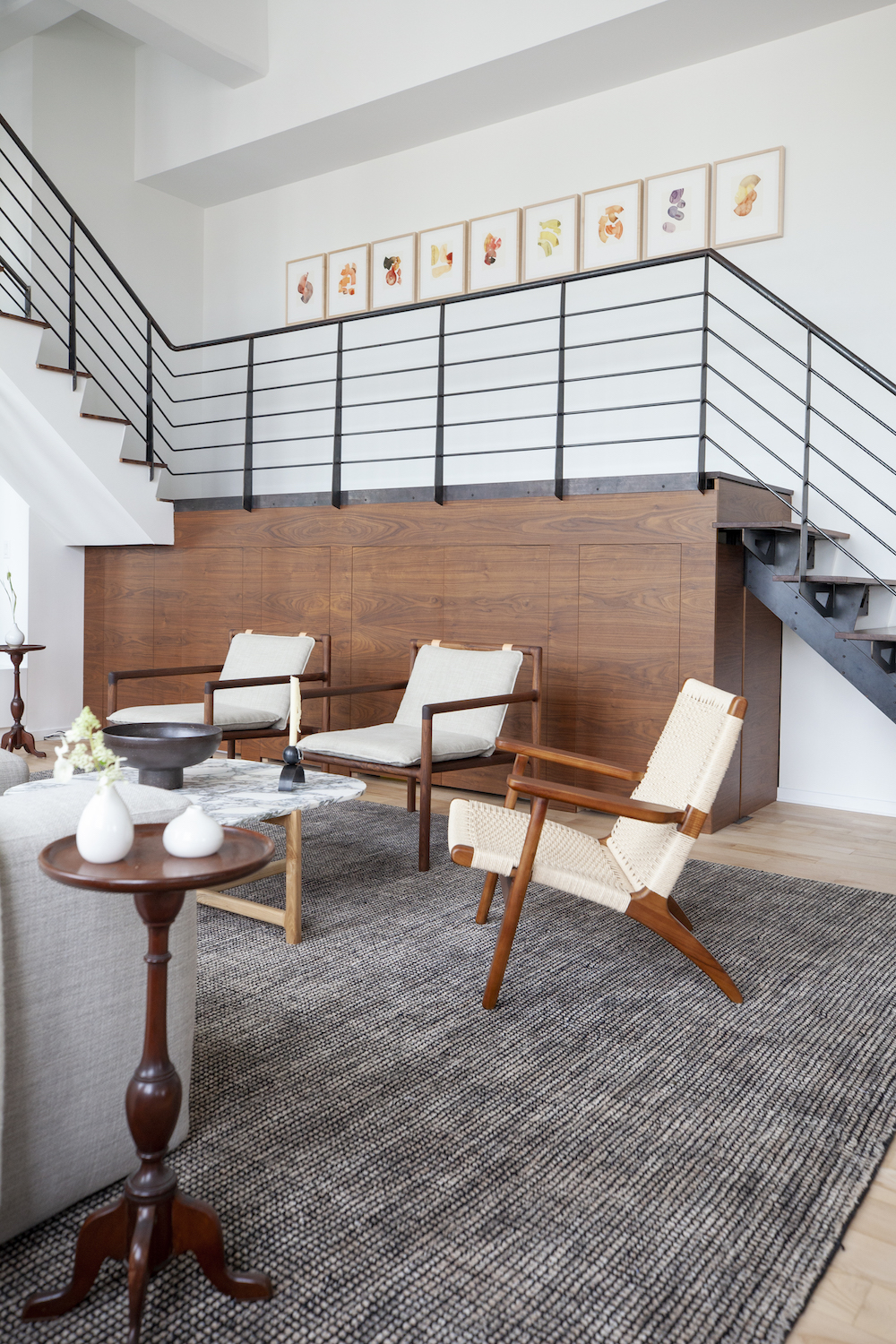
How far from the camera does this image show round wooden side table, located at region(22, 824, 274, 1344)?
1.23 metres

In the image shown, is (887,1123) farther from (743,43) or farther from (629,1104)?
(743,43)

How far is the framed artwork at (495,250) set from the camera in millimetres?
5617

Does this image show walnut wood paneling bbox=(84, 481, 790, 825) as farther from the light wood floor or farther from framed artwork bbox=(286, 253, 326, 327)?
framed artwork bbox=(286, 253, 326, 327)

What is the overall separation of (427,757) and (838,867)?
5.35 feet

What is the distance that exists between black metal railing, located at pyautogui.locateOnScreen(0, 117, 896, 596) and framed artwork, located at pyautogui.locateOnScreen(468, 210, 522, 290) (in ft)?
0.42

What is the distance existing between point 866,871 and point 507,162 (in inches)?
176

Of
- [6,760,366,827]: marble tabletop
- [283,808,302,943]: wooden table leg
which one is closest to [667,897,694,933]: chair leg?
[6,760,366,827]: marble tabletop

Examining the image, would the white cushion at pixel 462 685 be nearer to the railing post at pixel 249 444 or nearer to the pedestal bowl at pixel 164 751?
the pedestal bowl at pixel 164 751

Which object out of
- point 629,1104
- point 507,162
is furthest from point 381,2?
point 629,1104

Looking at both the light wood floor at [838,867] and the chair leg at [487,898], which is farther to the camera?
the chair leg at [487,898]

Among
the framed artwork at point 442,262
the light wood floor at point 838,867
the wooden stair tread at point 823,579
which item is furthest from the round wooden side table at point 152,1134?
the framed artwork at point 442,262

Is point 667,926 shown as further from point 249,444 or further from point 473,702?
point 249,444

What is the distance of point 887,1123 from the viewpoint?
1878 mm

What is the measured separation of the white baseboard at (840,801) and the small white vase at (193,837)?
3994 millimetres
